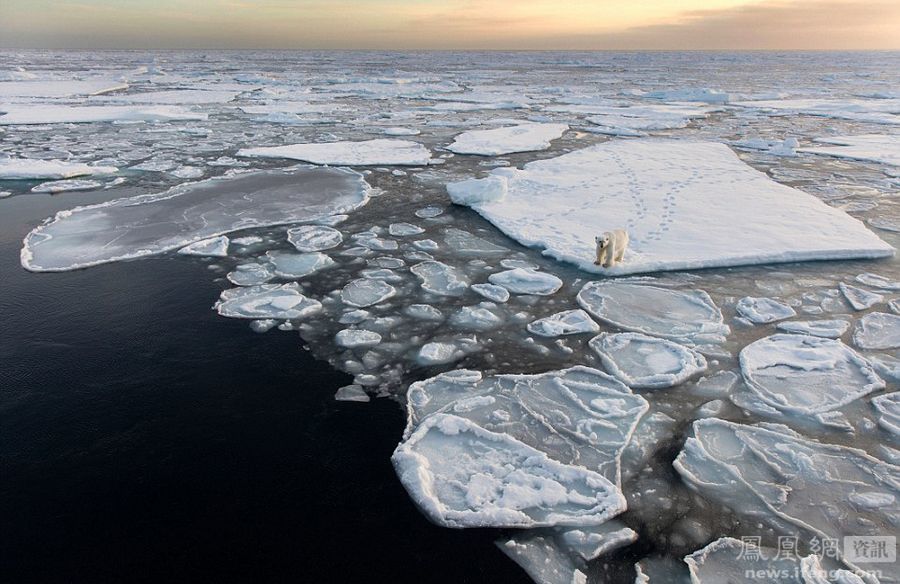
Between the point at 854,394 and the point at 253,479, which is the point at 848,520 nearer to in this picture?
the point at 854,394

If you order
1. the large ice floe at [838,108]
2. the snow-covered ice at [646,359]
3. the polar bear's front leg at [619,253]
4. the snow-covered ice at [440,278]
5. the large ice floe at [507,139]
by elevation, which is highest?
the large ice floe at [838,108]

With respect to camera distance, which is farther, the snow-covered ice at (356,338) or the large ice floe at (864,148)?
the large ice floe at (864,148)

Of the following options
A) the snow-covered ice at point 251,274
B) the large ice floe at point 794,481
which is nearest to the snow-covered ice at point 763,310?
the large ice floe at point 794,481

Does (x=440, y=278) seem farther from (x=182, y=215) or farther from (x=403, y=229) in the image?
(x=182, y=215)

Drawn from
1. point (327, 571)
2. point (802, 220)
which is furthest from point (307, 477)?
point (802, 220)

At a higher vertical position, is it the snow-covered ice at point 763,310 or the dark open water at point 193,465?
the snow-covered ice at point 763,310

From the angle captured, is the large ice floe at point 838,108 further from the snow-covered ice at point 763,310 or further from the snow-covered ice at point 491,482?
the snow-covered ice at point 491,482
